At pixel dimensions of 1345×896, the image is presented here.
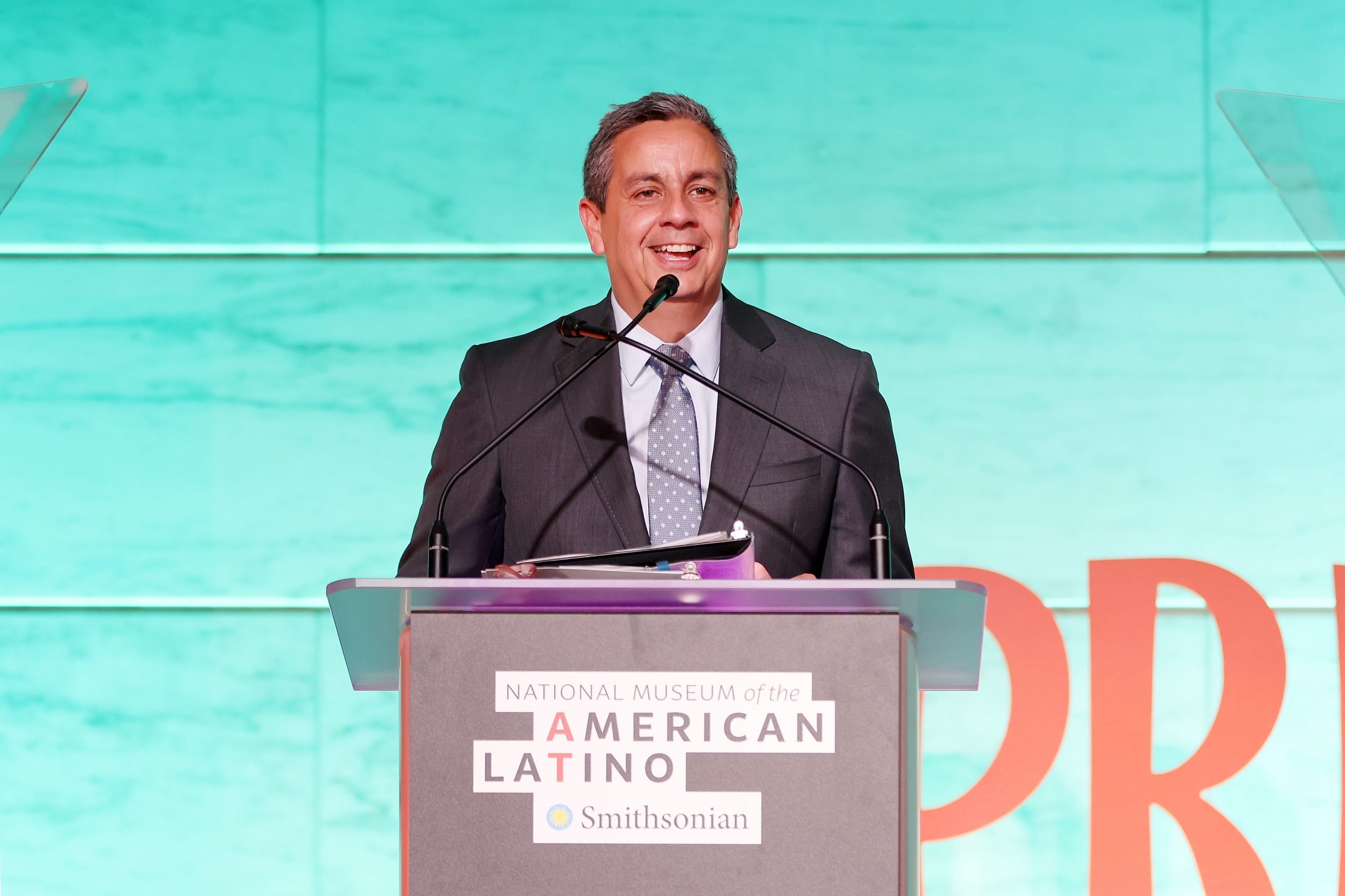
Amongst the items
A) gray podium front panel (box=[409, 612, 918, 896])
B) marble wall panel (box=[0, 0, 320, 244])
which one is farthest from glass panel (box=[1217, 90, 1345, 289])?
marble wall panel (box=[0, 0, 320, 244])

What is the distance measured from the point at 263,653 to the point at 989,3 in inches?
96.0

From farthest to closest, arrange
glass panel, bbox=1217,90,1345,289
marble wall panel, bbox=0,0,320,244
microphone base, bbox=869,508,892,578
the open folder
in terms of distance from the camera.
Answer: marble wall panel, bbox=0,0,320,244 → glass panel, bbox=1217,90,1345,289 → microphone base, bbox=869,508,892,578 → the open folder

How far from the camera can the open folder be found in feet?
4.31

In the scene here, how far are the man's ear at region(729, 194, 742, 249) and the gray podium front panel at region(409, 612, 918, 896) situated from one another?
1.19 meters

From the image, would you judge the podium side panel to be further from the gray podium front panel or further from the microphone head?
the microphone head

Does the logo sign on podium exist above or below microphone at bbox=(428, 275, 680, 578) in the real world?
below

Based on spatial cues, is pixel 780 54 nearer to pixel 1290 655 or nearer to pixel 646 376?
pixel 646 376

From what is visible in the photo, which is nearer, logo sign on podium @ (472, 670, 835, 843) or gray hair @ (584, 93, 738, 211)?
logo sign on podium @ (472, 670, 835, 843)

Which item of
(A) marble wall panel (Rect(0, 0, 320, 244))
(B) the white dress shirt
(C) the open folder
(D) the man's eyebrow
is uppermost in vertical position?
(A) marble wall panel (Rect(0, 0, 320, 244))

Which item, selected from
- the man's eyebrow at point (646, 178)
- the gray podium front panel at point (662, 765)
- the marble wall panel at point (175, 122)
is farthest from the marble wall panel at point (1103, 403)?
the gray podium front panel at point (662, 765)

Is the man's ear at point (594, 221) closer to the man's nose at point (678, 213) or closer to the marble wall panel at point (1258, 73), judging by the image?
the man's nose at point (678, 213)

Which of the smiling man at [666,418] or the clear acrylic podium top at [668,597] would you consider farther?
the smiling man at [666,418]

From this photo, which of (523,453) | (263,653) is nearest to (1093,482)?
(523,453)

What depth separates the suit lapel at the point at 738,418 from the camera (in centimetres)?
203
